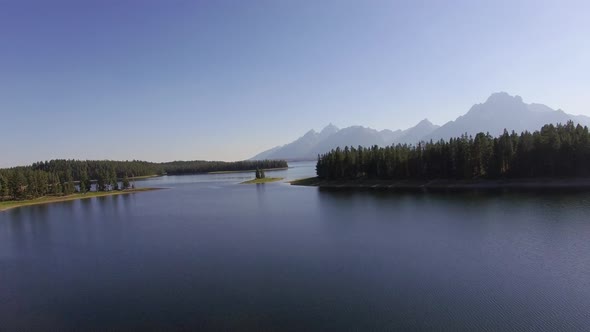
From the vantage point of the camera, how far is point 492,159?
76.2 meters

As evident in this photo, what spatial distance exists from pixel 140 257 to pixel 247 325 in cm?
1819

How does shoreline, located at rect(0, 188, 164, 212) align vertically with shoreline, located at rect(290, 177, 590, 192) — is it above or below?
above

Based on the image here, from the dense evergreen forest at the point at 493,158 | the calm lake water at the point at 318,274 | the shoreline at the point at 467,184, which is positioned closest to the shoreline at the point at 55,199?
the calm lake water at the point at 318,274

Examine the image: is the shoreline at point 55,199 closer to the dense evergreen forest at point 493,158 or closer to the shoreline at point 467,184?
the shoreline at point 467,184

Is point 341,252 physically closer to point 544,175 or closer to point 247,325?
point 247,325

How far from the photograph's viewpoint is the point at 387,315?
1652 centimetres

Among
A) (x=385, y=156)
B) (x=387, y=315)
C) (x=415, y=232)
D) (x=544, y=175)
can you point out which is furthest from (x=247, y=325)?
(x=385, y=156)

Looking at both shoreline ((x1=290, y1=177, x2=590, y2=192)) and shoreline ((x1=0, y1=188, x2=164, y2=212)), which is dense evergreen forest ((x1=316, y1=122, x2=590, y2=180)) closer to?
shoreline ((x1=290, y1=177, x2=590, y2=192))

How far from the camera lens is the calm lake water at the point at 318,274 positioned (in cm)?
1670

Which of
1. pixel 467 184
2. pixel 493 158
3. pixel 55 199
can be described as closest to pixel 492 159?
pixel 493 158

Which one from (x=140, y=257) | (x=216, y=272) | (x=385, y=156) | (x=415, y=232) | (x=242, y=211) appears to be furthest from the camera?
(x=385, y=156)

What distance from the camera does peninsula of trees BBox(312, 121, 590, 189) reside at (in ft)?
225

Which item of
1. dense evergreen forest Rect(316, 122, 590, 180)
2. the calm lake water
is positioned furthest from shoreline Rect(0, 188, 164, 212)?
dense evergreen forest Rect(316, 122, 590, 180)

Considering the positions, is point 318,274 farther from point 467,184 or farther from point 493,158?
point 493,158
